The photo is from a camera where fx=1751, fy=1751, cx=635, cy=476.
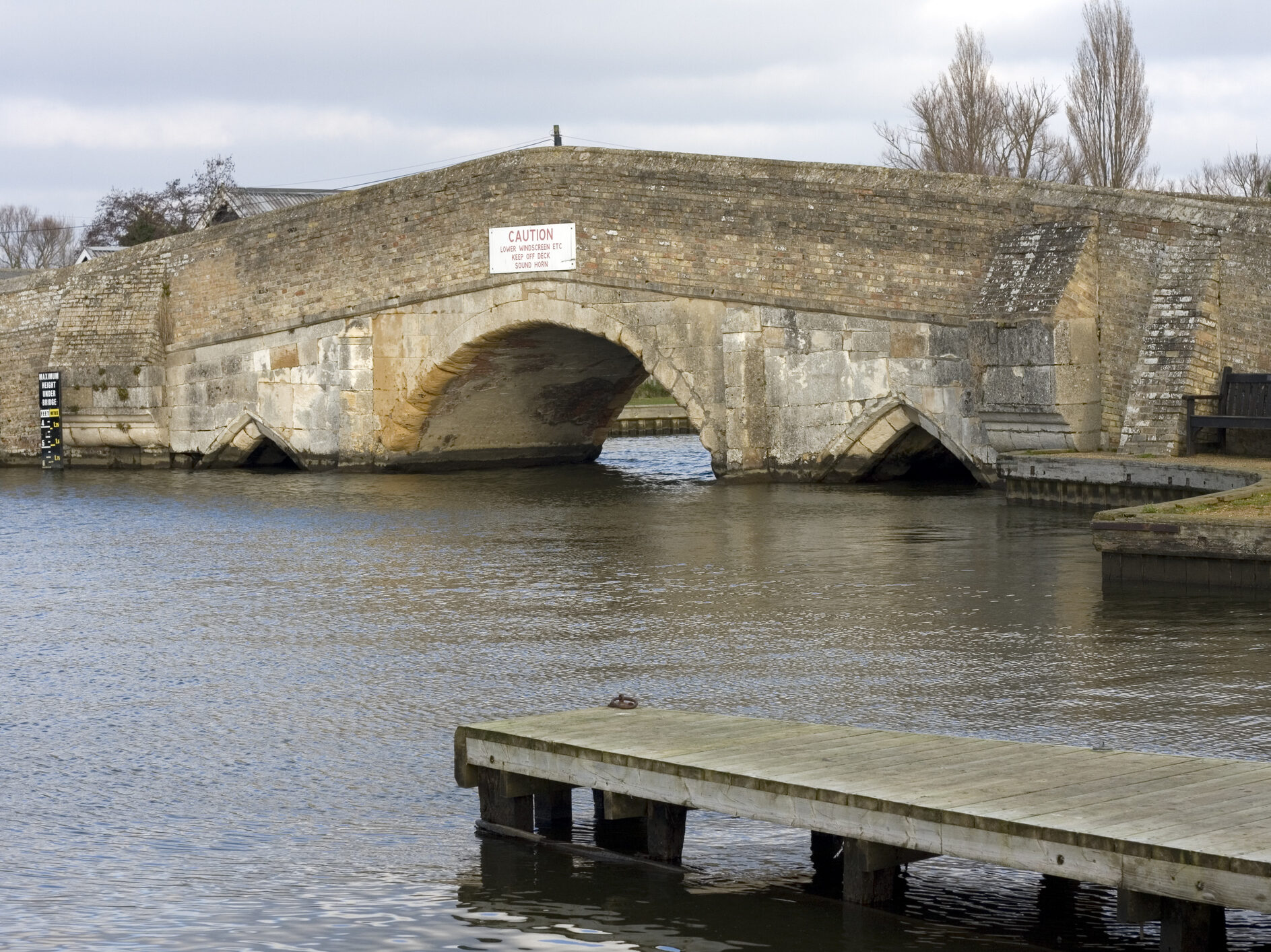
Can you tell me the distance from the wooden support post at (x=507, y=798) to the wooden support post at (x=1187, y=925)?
7.80 feet

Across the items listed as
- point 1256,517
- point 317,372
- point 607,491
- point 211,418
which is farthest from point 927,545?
point 211,418

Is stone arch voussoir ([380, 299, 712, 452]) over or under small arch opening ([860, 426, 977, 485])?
over

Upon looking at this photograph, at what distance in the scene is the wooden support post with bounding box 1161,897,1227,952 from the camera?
4.64 m

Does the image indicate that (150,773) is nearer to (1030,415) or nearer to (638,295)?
(1030,415)

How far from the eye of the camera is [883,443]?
20.6m

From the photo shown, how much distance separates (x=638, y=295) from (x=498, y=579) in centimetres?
941

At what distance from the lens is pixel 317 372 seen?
995 inches

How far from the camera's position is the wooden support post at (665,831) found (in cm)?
585

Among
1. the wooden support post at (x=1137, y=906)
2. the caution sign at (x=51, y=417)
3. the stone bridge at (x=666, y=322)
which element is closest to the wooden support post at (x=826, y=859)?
the wooden support post at (x=1137, y=906)

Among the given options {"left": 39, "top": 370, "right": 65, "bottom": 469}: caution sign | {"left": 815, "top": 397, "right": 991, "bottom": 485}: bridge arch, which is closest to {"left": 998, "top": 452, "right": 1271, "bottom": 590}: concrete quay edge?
{"left": 815, "top": 397, "right": 991, "bottom": 485}: bridge arch

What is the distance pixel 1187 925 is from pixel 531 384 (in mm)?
21554

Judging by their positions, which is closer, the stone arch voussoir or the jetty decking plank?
the jetty decking plank

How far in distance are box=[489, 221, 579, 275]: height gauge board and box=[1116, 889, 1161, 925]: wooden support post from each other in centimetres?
1835

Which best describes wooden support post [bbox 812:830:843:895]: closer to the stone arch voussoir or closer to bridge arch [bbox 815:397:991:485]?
bridge arch [bbox 815:397:991:485]
